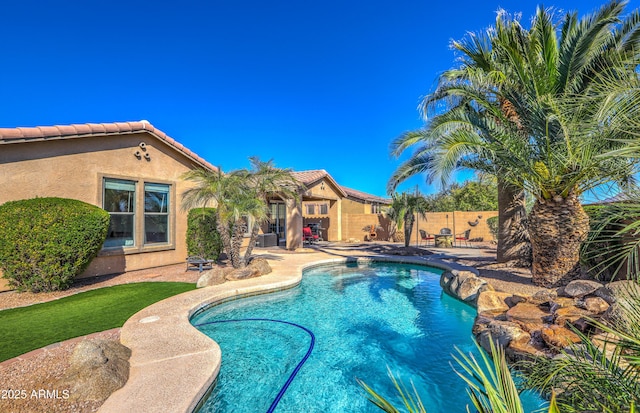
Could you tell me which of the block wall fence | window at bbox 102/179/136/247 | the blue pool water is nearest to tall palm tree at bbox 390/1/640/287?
the blue pool water

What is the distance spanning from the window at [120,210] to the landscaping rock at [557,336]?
40.5ft

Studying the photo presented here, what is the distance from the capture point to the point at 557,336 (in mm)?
5078

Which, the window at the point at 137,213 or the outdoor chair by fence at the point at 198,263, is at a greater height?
the window at the point at 137,213

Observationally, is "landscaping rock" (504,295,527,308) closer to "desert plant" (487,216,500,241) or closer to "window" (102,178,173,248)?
"window" (102,178,173,248)

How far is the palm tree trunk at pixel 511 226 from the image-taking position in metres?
11.6

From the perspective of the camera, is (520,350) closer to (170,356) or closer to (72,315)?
(170,356)

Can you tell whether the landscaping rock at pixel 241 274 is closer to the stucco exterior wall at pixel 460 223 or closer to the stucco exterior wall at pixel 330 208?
the stucco exterior wall at pixel 330 208

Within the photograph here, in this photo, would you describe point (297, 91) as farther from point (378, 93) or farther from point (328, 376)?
point (328, 376)

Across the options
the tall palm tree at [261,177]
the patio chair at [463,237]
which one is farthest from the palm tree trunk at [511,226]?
the patio chair at [463,237]

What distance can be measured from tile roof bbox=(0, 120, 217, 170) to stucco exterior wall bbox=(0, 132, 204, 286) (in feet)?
0.95

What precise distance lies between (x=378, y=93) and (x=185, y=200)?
20.0 m

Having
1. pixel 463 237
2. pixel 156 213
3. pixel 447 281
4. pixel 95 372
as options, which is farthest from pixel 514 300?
pixel 463 237

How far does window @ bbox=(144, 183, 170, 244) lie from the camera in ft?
37.7

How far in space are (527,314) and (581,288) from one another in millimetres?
1469
